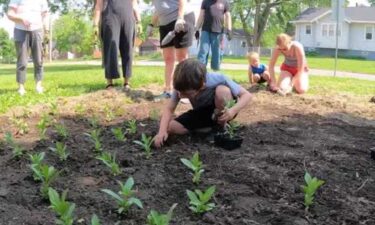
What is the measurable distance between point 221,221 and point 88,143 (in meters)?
2.13

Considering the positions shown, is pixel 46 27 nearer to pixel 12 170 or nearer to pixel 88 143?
pixel 88 143

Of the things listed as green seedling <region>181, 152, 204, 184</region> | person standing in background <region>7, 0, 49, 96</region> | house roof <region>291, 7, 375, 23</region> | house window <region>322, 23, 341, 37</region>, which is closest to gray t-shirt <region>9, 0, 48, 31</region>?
person standing in background <region>7, 0, 49, 96</region>

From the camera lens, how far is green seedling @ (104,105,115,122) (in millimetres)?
5725

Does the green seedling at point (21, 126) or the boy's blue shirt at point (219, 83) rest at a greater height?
the boy's blue shirt at point (219, 83)

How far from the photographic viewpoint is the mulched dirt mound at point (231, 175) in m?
2.87

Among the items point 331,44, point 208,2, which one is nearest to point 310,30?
point 331,44

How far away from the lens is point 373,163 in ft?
13.1

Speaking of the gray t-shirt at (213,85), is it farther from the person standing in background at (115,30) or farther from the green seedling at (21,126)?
the person standing in background at (115,30)

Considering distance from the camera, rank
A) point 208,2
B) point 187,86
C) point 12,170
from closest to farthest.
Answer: point 12,170 < point 187,86 < point 208,2

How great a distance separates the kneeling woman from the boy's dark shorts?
2.97m

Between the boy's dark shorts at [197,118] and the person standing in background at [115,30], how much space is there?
2978mm

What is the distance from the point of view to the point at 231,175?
3541 millimetres

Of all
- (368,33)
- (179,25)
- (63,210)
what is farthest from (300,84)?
(368,33)

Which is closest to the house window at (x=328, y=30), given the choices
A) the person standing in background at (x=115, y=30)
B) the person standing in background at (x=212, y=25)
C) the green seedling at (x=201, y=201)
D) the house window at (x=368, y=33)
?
the house window at (x=368, y=33)
